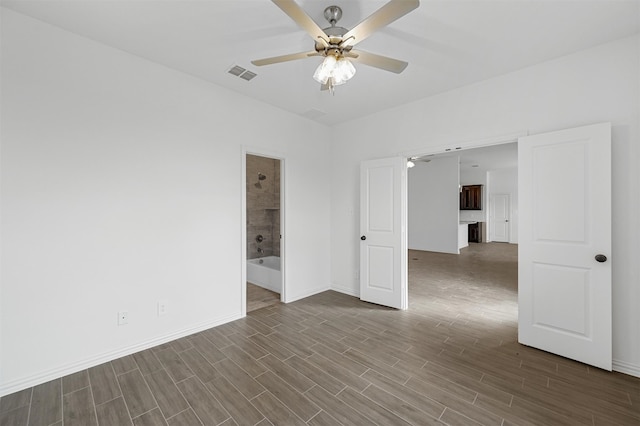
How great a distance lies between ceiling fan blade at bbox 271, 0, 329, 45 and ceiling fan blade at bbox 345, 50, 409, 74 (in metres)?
0.27

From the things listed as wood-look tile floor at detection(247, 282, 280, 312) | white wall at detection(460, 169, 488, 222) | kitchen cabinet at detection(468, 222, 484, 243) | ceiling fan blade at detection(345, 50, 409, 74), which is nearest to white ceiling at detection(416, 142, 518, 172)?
white wall at detection(460, 169, 488, 222)

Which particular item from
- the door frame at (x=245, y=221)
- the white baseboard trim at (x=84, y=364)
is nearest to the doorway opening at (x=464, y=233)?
the door frame at (x=245, y=221)

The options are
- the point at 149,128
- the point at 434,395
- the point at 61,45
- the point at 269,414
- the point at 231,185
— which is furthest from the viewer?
the point at 231,185

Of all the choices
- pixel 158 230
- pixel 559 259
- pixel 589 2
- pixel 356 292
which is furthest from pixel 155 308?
pixel 589 2

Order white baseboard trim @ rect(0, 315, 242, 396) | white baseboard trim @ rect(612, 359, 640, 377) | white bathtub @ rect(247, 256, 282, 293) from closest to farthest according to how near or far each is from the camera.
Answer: white baseboard trim @ rect(0, 315, 242, 396) < white baseboard trim @ rect(612, 359, 640, 377) < white bathtub @ rect(247, 256, 282, 293)

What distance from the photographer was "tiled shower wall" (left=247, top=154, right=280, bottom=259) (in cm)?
612

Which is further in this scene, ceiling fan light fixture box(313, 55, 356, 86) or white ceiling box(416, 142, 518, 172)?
white ceiling box(416, 142, 518, 172)

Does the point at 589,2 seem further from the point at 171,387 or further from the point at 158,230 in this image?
the point at 171,387

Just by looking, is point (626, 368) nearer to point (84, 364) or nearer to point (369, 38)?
point (369, 38)

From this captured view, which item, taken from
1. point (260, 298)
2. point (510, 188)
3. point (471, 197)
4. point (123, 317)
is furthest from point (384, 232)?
point (510, 188)

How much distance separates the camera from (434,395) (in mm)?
2055

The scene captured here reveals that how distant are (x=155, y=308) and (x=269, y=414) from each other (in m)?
1.73

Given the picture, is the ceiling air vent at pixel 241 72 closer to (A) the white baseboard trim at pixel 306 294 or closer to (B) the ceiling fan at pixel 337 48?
(B) the ceiling fan at pixel 337 48

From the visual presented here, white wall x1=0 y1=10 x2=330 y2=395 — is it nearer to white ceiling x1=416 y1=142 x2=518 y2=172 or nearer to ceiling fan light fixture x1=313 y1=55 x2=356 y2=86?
ceiling fan light fixture x1=313 y1=55 x2=356 y2=86
